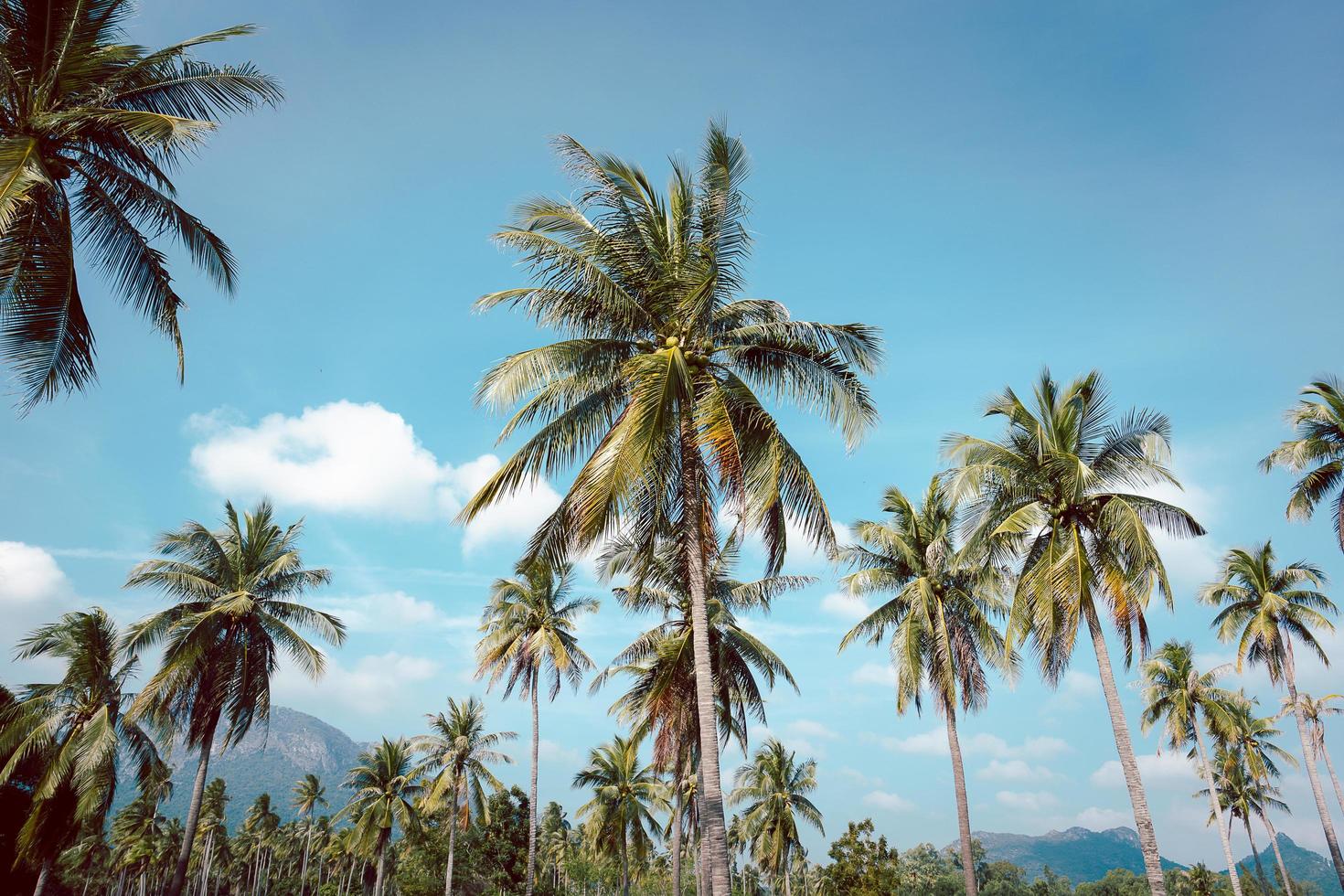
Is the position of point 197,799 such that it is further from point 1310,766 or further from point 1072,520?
point 1310,766

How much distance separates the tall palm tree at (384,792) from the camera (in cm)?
4581

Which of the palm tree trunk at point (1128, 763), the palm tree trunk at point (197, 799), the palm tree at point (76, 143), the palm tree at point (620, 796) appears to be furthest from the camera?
the palm tree at point (620, 796)

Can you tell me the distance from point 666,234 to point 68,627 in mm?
25219

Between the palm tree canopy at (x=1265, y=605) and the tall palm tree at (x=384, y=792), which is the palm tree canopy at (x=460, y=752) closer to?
the tall palm tree at (x=384, y=792)

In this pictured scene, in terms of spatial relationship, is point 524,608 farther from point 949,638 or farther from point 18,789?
point 18,789

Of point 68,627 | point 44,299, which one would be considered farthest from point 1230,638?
point 68,627

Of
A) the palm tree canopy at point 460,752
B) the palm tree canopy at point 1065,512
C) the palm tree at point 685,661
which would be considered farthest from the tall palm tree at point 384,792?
the palm tree canopy at point 1065,512

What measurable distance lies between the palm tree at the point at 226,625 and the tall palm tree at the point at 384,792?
2510 centimetres

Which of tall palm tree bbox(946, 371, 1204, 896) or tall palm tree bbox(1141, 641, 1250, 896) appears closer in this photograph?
tall palm tree bbox(946, 371, 1204, 896)

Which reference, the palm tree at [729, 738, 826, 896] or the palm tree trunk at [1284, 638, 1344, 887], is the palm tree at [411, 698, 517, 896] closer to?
the palm tree at [729, 738, 826, 896]

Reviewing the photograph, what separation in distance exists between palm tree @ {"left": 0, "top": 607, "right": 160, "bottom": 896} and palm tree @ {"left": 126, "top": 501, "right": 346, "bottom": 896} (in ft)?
9.21

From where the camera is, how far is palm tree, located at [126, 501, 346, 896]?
21.7 meters

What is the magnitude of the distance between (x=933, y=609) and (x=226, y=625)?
20706mm

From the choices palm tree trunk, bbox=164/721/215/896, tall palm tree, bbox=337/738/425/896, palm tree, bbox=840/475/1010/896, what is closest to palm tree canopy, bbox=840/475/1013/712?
palm tree, bbox=840/475/1010/896
